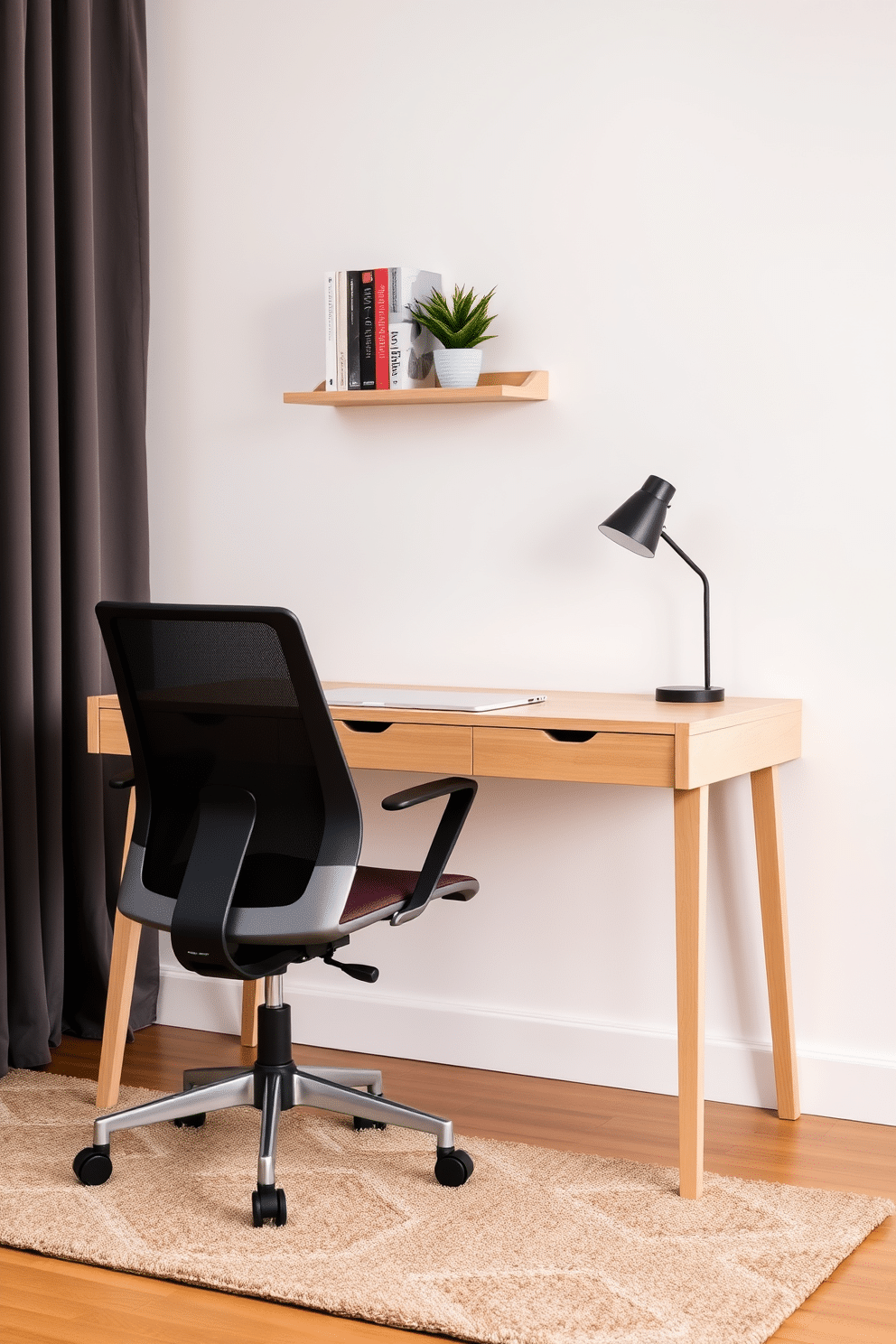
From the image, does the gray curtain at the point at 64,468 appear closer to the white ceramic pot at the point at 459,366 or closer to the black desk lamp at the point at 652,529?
the white ceramic pot at the point at 459,366

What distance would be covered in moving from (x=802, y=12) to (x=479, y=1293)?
2.28m

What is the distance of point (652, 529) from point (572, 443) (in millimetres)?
352

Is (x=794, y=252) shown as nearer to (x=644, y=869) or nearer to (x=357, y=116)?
(x=357, y=116)

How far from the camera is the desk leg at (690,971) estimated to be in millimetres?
2299

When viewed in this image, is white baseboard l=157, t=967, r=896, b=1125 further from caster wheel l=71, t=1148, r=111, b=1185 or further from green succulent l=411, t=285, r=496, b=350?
green succulent l=411, t=285, r=496, b=350

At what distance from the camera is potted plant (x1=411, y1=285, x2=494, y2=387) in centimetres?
291

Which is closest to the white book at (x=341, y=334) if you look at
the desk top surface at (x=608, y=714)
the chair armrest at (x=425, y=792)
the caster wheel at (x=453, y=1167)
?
the desk top surface at (x=608, y=714)

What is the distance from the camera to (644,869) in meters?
2.92

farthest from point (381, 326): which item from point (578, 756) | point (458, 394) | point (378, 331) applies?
point (578, 756)

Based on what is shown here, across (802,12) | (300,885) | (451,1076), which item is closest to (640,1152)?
(451,1076)

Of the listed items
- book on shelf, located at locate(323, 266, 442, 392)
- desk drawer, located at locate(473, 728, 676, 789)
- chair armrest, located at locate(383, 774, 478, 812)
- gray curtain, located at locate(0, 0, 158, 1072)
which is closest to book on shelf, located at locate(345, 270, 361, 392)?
book on shelf, located at locate(323, 266, 442, 392)

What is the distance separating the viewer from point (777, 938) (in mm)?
2697

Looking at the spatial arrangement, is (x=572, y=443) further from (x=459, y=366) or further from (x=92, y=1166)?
(x=92, y=1166)

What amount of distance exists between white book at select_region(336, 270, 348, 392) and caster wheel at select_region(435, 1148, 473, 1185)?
1526 mm
